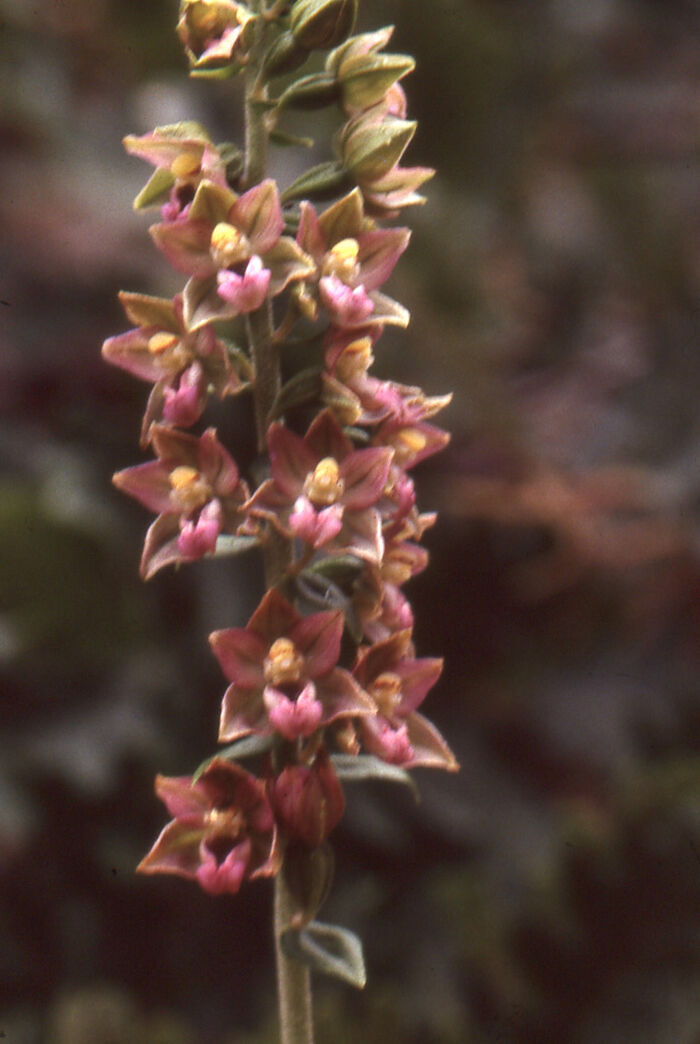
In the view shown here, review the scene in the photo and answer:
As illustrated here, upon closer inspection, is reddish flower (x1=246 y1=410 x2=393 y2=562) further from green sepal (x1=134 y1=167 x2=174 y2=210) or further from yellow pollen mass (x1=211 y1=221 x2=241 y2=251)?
green sepal (x1=134 y1=167 x2=174 y2=210)

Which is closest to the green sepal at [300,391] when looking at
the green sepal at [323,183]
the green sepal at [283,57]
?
the green sepal at [323,183]

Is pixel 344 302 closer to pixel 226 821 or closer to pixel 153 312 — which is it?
pixel 153 312

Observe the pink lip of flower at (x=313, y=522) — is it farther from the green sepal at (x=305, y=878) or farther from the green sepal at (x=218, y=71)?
the green sepal at (x=218, y=71)

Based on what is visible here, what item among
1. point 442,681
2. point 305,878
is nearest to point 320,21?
point 305,878

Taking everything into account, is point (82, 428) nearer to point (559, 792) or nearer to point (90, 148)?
point (90, 148)

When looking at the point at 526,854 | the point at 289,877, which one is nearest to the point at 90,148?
the point at 526,854

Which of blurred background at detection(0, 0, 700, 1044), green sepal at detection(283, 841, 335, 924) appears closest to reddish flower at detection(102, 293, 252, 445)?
green sepal at detection(283, 841, 335, 924)
